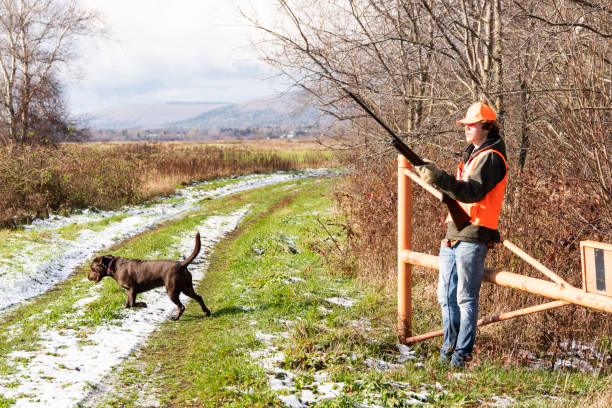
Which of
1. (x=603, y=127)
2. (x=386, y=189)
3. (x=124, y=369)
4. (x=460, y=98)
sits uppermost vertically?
Answer: (x=460, y=98)

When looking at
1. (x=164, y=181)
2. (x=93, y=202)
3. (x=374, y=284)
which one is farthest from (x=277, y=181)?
(x=374, y=284)

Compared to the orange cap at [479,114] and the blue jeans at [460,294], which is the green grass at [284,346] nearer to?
the blue jeans at [460,294]

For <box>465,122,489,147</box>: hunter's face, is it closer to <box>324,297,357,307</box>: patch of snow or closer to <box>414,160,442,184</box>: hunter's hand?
<box>414,160,442,184</box>: hunter's hand

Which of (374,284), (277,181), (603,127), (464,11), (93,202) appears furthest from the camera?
(277,181)

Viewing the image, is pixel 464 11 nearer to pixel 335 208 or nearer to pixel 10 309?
pixel 10 309

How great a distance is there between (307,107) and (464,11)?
2812 mm

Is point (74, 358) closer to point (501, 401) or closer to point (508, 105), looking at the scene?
point (501, 401)

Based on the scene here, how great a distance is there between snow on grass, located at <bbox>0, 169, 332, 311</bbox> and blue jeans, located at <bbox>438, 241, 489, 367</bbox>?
6.30 meters

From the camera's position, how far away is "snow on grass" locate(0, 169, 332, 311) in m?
7.85

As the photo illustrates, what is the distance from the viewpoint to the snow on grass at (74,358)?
4.13m

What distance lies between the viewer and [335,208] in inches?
566

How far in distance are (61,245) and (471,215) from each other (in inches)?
376

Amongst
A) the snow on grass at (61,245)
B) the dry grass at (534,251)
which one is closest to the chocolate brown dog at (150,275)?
the snow on grass at (61,245)

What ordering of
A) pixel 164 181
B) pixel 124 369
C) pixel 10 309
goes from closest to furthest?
1. pixel 124 369
2. pixel 10 309
3. pixel 164 181
